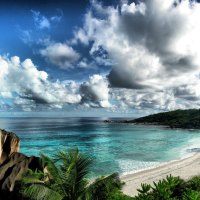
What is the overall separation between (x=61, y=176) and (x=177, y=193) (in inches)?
260

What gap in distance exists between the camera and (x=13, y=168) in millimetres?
18203

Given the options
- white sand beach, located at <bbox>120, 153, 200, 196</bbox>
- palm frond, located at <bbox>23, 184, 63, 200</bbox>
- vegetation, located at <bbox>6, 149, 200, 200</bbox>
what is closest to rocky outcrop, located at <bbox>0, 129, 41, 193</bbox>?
vegetation, located at <bbox>6, 149, 200, 200</bbox>

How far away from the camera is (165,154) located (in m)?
61.3

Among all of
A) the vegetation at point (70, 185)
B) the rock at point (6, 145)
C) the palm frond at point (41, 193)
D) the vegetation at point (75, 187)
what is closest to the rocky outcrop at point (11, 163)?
the rock at point (6, 145)

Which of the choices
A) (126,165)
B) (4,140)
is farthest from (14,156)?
(126,165)

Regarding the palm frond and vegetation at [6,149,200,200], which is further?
vegetation at [6,149,200,200]

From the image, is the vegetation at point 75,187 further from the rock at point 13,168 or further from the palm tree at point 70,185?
the rock at point 13,168

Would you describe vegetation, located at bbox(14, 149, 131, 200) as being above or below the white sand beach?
above

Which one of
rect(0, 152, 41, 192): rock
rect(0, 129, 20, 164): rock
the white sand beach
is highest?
rect(0, 129, 20, 164): rock

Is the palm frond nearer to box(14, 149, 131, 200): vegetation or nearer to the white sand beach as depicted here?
box(14, 149, 131, 200): vegetation

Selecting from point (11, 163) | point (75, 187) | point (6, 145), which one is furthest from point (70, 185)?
point (6, 145)

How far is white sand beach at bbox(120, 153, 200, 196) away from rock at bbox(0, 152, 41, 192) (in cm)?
1250

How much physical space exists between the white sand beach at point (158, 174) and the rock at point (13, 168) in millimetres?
12502

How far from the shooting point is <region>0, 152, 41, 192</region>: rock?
17.4 m
